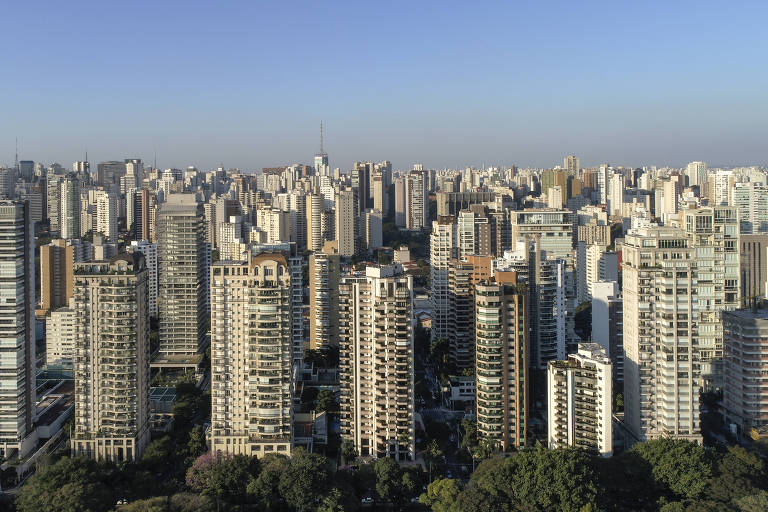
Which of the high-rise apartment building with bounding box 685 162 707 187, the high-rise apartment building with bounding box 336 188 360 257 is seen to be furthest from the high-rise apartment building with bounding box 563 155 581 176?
the high-rise apartment building with bounding box 336 188 360 257

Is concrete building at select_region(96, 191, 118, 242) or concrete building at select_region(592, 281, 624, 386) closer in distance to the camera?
concrete building at select_region(592, 281, 624, 386)

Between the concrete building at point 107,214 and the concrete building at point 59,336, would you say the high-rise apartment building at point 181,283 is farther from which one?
the concrete building at point 107,214

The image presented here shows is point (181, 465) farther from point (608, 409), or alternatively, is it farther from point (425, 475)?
point (608, 409)

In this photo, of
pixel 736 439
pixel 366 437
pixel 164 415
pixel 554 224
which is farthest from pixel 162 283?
pixel 736 439

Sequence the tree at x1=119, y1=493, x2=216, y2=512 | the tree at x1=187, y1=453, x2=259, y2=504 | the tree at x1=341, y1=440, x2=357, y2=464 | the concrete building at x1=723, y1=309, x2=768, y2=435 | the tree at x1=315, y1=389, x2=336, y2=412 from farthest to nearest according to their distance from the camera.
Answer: the tree at x1=315, y1=389, x2=336, y2=412 < the concrete building at x1=723, y1=309, x2=768, y2=435 < the tree at x1=341, y1=440, x2=357, y2=464 < the tree at x1=187, y1=453, x2=259, y2=504 < the tree at x1=119, y1=493, x2=216, y2=512

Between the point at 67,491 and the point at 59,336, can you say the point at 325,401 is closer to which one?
the point at 67,491

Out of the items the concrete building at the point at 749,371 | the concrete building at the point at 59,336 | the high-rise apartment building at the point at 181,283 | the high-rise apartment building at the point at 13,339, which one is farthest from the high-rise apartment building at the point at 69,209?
the concrete building at the point at 749,371

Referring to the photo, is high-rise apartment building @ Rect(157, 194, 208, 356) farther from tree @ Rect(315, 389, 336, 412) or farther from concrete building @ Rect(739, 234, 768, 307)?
concrete building @ Rect(739, 234, 768, 307)
